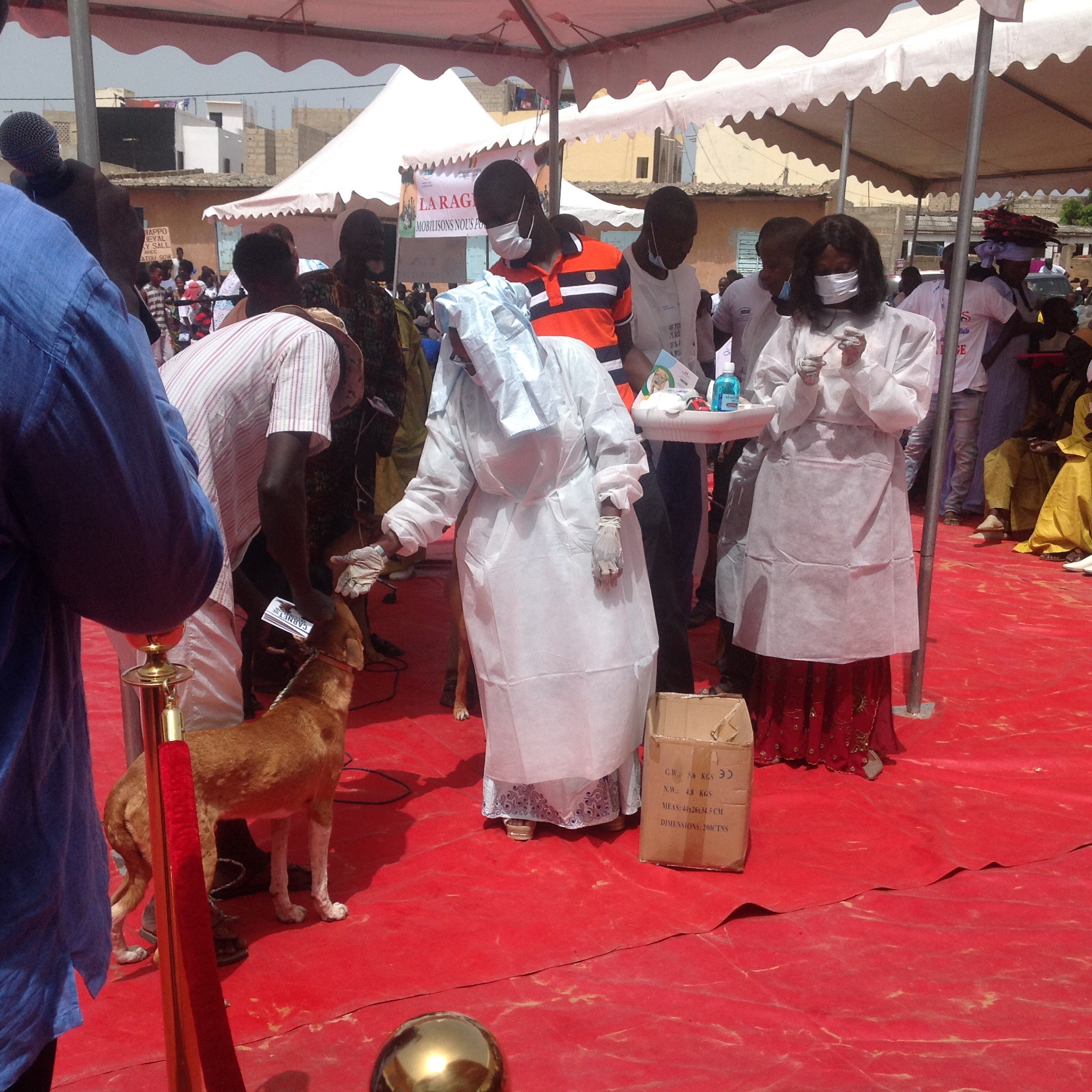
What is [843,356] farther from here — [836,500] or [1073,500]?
[1073,500]

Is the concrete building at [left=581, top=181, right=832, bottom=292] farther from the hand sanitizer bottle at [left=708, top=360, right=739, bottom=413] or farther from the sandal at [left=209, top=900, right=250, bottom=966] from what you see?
the sandal at [left=209, top=900, right=250, bottom=966]

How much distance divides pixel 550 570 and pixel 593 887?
1.01 metres

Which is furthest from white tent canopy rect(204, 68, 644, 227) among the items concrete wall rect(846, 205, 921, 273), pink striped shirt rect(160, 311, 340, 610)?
concrete wall rect(846, 205, 921, 273)

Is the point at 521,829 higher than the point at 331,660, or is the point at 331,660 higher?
the point at 331,660

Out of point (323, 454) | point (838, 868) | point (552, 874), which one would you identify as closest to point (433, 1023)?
point (552, 874)

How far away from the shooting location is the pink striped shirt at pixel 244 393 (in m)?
2.83

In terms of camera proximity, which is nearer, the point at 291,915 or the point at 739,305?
the point at 291,915

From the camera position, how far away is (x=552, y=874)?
3393 millimetres

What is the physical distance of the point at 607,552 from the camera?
342 centimetres

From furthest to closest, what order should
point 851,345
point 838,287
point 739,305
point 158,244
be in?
point 158,244, point 739,305, point 838,287, point 851,345

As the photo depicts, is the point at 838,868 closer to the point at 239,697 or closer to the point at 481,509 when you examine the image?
the point at 481,509

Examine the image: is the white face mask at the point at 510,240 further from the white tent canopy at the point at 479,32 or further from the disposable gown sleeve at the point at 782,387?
the white tent canopy at the point at 479,32

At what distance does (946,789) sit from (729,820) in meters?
1.15

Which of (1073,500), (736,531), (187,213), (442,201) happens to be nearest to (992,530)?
(1073,500)
